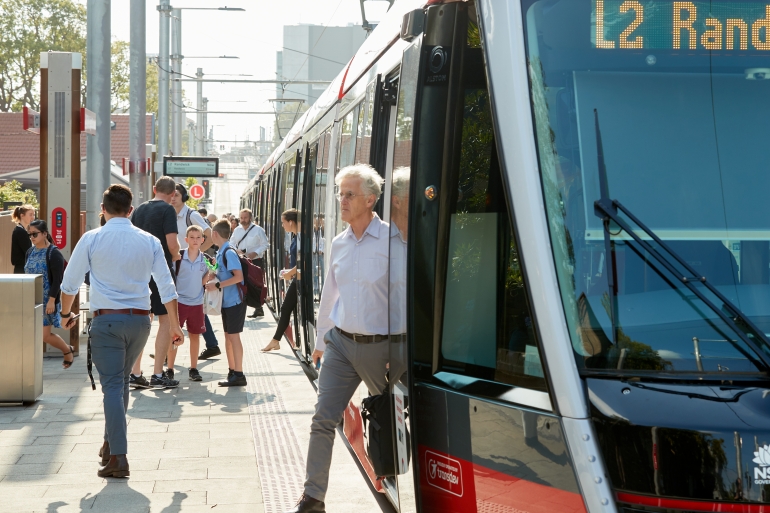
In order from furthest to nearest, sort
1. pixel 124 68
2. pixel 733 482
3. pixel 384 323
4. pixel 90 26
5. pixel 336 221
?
pixel 124 68
pixel 90 26
pixel 336 221
pixel 384 323
pixel 733 482

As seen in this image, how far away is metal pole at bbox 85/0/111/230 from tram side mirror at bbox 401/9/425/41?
384 inches

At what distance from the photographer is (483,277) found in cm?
375

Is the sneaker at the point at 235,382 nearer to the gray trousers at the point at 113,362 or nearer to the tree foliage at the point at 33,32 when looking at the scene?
the gray trousers at the point at 113,362

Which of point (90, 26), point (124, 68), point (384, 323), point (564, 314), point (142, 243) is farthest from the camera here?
point (124, 68)

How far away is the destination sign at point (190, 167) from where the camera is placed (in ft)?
82.8

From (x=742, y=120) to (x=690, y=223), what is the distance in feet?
1.44

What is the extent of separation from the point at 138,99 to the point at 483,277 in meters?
14.4

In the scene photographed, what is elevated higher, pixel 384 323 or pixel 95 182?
pixel 95 182

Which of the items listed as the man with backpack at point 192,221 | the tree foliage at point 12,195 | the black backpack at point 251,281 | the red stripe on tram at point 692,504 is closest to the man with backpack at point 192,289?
the black backpack at point 251,281

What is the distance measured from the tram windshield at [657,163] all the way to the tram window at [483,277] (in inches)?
9.2

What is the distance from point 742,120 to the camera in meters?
3.64

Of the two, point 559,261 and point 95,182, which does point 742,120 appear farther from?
point 95,182

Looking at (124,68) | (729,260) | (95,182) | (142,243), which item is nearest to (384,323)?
(729,260)

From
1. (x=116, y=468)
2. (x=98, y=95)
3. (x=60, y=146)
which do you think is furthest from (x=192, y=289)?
(x=98, y=95)
